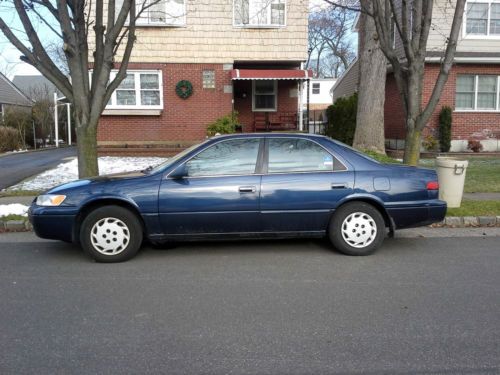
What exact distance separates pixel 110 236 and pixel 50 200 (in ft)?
2.80

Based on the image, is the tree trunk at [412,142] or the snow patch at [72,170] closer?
the tree trunk at [412,142]

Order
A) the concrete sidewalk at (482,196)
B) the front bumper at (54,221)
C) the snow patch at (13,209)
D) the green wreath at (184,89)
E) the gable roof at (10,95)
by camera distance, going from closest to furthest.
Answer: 1. the front bumper at (54,221)
2. the snow patch at (13,209)
3. the concrete sidewalk at (482,196)
4. the green wreath at (184,89)
5. the gable roof at (10,95)

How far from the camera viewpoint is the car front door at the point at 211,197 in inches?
228

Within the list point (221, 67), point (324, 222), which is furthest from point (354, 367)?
point (221, 67)

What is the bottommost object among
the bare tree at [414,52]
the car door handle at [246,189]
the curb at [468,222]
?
the curb at [468,222]

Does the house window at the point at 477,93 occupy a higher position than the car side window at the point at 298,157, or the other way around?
the house window at the point at 477,93

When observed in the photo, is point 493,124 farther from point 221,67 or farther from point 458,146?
point 221,67

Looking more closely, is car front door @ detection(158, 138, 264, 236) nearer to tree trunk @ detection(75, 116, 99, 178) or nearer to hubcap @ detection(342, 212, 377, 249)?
hubcap @ detection(342, 212, 377, 249)

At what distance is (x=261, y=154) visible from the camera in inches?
239

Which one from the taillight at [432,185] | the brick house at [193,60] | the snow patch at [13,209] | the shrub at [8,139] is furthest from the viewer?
the shrub at [8,139]

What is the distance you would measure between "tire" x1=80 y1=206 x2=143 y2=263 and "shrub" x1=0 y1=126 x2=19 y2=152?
21.4 metres

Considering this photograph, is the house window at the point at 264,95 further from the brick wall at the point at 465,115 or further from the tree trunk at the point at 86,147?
the tree trunk at the point at 86,147

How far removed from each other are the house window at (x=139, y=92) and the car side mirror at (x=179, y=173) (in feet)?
40.0

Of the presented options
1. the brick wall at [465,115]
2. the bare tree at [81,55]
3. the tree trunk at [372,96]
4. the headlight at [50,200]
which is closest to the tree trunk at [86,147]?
the bare tree at [81,55]
